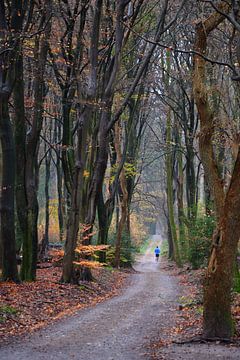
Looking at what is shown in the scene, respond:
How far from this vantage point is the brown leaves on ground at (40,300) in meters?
10.0

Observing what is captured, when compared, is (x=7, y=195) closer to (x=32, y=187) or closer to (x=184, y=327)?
(x=32, y=187)

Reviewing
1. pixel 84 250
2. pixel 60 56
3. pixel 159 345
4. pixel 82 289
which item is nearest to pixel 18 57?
pixel 60 56

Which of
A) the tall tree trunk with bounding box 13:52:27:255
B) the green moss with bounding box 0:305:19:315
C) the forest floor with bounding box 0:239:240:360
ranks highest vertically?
the tall tree trunk with bounding box 13:52:27:255

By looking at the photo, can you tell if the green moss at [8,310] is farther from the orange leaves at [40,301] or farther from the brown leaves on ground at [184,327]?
the brown leaves on ground at [184,327]

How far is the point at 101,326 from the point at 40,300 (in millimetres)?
2753

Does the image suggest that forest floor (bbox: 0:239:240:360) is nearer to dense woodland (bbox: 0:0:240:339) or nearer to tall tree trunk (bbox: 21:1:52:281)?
tall tree trunk (bbox: 21:1:52:281)

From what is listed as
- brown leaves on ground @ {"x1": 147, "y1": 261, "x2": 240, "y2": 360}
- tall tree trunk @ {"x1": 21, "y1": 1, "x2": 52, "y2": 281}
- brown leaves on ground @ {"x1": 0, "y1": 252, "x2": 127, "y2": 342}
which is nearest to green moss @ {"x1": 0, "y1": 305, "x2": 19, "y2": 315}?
brown leaves on ground @ {"x1": 0, "y1": 252, "x2": 127, "y2": 342}

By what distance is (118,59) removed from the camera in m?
16.3

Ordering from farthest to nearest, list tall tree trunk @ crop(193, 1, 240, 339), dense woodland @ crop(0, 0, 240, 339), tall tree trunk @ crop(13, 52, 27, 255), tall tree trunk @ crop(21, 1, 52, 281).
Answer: tall tree trunk @ crop(21, 1, 52, 281)
tall tree trunk @ crop(13, 52, 27, 255)
dense woodland @ crop(0, 0, 240, 339)
tall tree trunk @ crop(193, 1, 240, 339)

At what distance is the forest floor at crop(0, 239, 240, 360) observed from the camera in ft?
25.2

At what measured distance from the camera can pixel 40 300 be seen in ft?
41.2

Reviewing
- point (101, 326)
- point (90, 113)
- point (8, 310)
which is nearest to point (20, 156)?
point (90, 113)

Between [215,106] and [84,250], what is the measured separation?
8.83m

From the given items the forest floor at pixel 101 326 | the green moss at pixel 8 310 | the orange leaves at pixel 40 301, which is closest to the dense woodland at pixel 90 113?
the orange leaves at pixel 40 301
